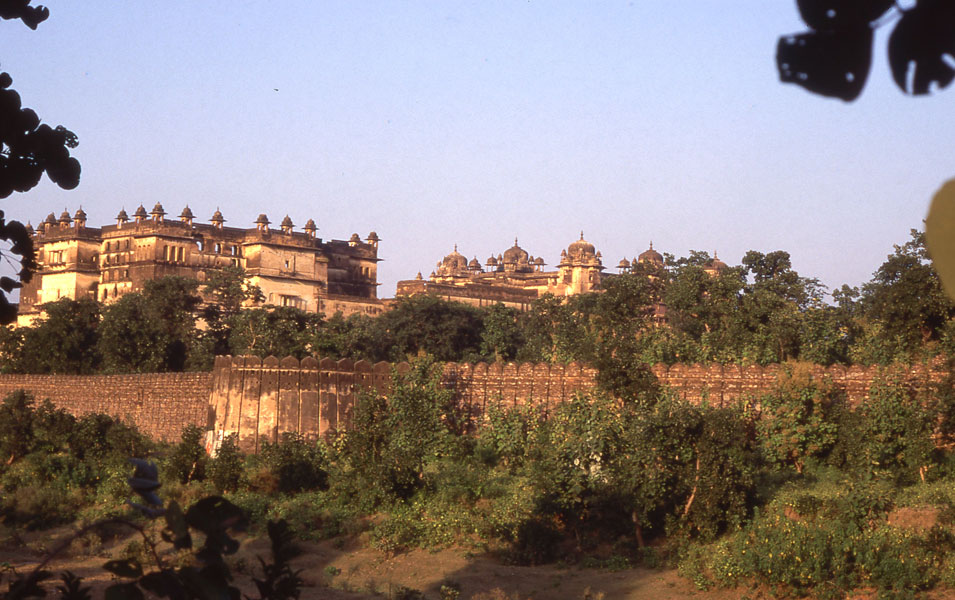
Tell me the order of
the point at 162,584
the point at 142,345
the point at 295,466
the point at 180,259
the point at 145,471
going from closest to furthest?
the point at 162,584, the point at 145,471, the point at 295,466, the point at 142,345, the point at 180,259

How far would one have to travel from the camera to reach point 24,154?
460 cm

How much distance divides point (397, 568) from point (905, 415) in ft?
23.5

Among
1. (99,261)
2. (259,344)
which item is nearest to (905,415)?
(259,344)

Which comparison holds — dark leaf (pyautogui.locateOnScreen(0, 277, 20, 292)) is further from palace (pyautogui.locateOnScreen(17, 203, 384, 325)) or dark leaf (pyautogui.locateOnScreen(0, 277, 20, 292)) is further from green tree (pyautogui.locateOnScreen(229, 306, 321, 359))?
palace (pyautogui.locateOnScreen(17, 203, 384, 325))

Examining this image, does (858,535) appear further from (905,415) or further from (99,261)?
(99,261)

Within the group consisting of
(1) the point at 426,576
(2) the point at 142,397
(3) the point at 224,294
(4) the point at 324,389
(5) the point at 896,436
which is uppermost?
(3) the point at 224,294

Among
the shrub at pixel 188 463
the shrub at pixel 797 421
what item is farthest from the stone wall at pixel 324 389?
the shrub at pixel 797 421

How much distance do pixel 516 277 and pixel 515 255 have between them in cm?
815

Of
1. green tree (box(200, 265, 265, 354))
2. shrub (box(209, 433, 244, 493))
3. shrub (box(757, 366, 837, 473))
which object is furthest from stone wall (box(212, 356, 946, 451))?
green tree (box(200, 265, 265, 354))

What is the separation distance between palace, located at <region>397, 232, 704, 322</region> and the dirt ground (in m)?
41.1

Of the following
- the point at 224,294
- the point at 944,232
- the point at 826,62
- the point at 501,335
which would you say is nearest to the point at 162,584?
the point at 826,62

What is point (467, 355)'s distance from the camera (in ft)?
139

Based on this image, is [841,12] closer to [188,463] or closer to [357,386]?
[188,463]

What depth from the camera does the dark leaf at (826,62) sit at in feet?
5.76
